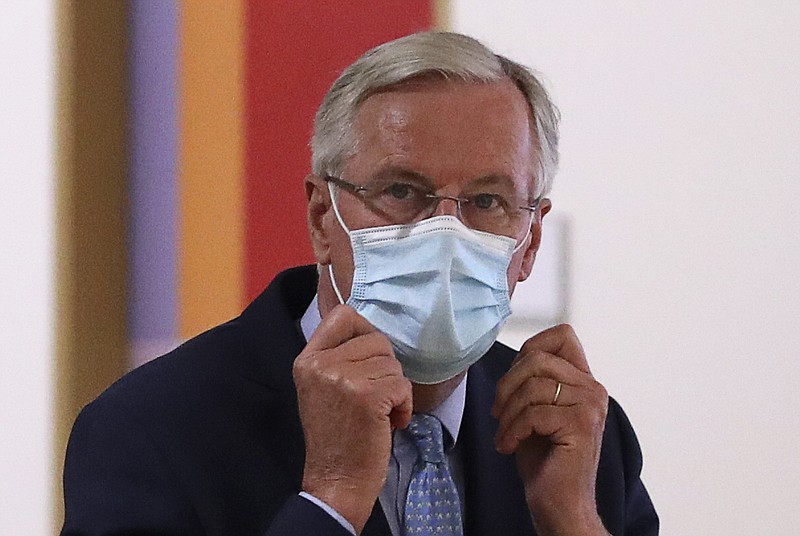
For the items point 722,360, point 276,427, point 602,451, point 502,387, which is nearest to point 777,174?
point 722,360

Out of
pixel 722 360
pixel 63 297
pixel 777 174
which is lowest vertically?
pixel 722 360

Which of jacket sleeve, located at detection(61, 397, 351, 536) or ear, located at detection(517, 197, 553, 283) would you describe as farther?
ear, located at detection(517, 197, 553, 283)

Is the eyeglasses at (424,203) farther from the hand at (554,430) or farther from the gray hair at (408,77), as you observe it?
the hand at (554,430)

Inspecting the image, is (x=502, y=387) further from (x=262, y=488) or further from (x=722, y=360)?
(x=722, y=360)

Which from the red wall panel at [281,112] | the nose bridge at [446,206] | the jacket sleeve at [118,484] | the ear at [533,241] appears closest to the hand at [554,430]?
the ear at [533,241]

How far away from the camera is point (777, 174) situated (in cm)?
226

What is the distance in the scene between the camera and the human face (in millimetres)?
1373

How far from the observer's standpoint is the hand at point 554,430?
4.60 ft

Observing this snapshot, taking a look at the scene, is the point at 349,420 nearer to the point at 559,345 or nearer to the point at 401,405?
the point at 401,405

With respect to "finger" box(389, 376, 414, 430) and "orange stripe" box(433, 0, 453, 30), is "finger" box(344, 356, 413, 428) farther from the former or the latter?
"orange stripe" box(433, 0, 453, 30)

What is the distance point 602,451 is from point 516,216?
0.37 metres

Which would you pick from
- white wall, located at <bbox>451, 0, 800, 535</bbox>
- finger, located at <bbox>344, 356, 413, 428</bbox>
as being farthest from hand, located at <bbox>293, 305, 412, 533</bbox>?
white wall, located at <bbox>451, 0, 800, 535</bbox>

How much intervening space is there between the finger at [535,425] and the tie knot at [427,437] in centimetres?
8

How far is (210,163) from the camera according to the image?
2000 mm
